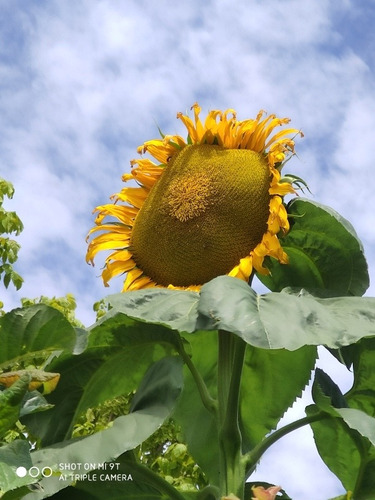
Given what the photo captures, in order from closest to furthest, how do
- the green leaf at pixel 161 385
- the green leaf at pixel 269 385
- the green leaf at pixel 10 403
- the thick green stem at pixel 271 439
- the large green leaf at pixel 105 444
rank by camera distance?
the green leaf at pixel 10 403 → the large green leaf at pixel 105 444 → the green leaf at pixel 161 385 → the thick green stem at pixel 271 439 → the green leaf at pixel 269 385

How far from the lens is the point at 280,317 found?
5.74 ft

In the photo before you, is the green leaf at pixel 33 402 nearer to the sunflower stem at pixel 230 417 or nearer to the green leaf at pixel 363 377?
the sunflower stem at pixel 230 417

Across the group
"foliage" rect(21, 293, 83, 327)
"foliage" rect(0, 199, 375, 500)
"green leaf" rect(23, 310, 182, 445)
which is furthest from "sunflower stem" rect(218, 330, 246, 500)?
"foliage" rect(21, 293, 83, 327)

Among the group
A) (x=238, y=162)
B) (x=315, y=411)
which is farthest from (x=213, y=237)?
(x=315, y=411)

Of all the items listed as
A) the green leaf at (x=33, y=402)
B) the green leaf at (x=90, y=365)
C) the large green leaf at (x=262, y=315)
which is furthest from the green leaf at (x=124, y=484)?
the large green leaf at (x=262, y=315)

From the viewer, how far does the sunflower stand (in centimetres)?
218

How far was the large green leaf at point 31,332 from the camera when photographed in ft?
5.75

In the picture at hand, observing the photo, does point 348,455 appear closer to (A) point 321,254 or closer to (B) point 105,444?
(A) point 321,254

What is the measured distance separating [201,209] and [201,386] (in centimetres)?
45

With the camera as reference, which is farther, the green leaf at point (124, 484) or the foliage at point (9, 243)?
the foliage at point (9, 243)

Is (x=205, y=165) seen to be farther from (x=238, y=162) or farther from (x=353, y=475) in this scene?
(x=353, y=475)

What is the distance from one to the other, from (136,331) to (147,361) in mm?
180

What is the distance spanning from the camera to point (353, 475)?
7.34 feet

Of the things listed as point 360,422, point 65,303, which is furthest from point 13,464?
point 65,303
